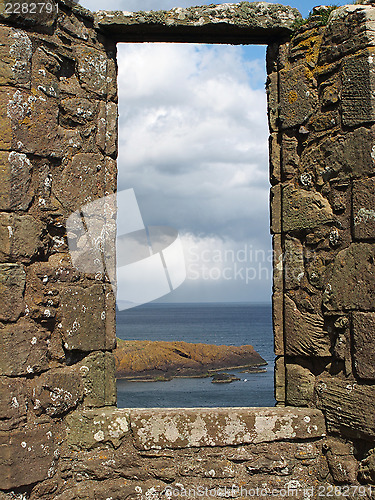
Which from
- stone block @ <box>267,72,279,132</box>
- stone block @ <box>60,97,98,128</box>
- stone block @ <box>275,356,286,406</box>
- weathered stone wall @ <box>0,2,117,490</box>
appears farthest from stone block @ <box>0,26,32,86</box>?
stone block @ <box>275,356,286,406</box>

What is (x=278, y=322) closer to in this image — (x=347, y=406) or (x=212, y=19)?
(x=347, y=406)

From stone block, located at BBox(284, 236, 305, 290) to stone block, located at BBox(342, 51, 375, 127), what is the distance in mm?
929

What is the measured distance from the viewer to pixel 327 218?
363cm

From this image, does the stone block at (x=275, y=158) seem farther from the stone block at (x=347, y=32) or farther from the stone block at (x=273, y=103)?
the stone block at (x=347, y=32)

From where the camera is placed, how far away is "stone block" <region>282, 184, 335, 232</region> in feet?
12.0

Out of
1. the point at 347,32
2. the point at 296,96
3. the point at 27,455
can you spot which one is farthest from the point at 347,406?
the point at 347,32

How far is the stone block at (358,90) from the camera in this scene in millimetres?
3396

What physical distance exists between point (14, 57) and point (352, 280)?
268 centimetres

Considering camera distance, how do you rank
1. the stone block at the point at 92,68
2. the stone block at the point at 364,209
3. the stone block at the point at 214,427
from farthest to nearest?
the stone block at the point at 92,68 → the stone block at the point at 214,427 → the stone block at the point at 364,209

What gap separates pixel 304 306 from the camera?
3723 millimetres

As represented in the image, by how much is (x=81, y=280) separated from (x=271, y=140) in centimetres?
181

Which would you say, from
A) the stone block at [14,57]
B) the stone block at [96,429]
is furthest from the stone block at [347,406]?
the stone block at [14,57]

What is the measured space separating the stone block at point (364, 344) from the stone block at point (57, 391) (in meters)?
1.91

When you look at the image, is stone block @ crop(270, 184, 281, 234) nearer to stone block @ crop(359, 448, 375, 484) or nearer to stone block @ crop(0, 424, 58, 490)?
stone block @ crop(359, 448, 375, 484)
